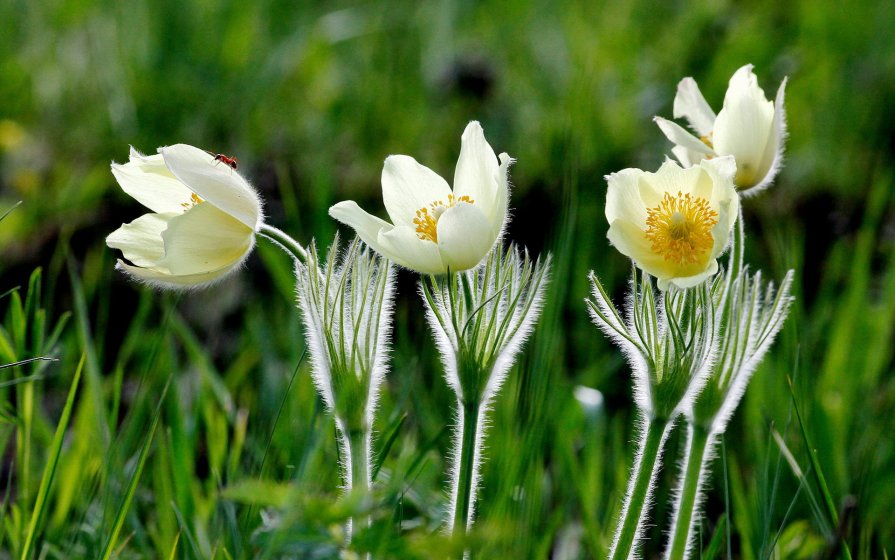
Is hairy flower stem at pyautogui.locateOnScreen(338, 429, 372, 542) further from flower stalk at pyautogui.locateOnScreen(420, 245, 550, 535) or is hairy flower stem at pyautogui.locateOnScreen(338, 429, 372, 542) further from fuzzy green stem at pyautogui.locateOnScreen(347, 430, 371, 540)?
flower stalk at pyautogui.locateOnScreen(420, 245, 550, 535)

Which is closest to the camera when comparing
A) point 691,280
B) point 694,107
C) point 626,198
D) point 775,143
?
point 691,280

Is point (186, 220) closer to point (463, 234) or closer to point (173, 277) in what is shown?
point (173, 277)

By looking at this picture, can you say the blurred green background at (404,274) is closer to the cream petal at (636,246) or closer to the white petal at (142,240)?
the white petal at (142,240)

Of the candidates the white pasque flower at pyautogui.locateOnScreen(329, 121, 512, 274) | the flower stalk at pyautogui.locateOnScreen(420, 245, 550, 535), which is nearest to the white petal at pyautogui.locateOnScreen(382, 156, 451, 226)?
the white pasque flower at pyautogui.locateOnScreen(329, 121, 512, 274)

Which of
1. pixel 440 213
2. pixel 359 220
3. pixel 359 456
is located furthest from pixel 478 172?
pixel 359 456

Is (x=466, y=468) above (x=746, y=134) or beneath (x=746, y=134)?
beneath

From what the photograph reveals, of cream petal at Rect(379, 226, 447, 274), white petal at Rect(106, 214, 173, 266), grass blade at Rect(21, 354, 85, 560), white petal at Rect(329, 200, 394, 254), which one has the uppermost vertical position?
white petal at Rect(329, 200, 394, 254)
